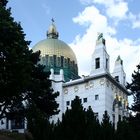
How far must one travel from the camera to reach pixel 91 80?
85750 millimetres

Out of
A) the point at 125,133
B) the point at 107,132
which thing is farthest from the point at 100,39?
the point at 107,132

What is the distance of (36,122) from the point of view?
24578 millimetres

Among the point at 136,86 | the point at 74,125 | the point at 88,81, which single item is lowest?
the point at 74,125

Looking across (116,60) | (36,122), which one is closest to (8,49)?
(36,122)

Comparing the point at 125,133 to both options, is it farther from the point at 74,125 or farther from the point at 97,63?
the point at 97,63

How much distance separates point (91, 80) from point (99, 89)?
2.94 meters

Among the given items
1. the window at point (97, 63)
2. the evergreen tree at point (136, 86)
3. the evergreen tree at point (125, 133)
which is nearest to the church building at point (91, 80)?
the window at point (97, 63)

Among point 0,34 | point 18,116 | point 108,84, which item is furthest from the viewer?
point 108,84

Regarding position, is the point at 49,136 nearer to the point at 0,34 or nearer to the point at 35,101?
the point at 0,34

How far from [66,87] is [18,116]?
48713 mm

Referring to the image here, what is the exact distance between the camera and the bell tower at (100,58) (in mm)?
85438

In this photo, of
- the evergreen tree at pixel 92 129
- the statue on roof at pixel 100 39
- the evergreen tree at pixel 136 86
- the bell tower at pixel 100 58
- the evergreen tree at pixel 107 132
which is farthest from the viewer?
the statue on roof at pixel 100 39

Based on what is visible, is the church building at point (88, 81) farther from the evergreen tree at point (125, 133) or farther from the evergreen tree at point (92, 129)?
the evergreen tree at point (92, 129)

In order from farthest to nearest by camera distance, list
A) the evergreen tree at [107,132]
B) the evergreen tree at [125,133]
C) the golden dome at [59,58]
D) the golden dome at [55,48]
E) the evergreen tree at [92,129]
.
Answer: the golden dome at [55,48]
the golden dome at [59,58]
the evergreen tree at [125,133]
the evergreen tree at [107,132]
the evergreen tree at [92,129]
